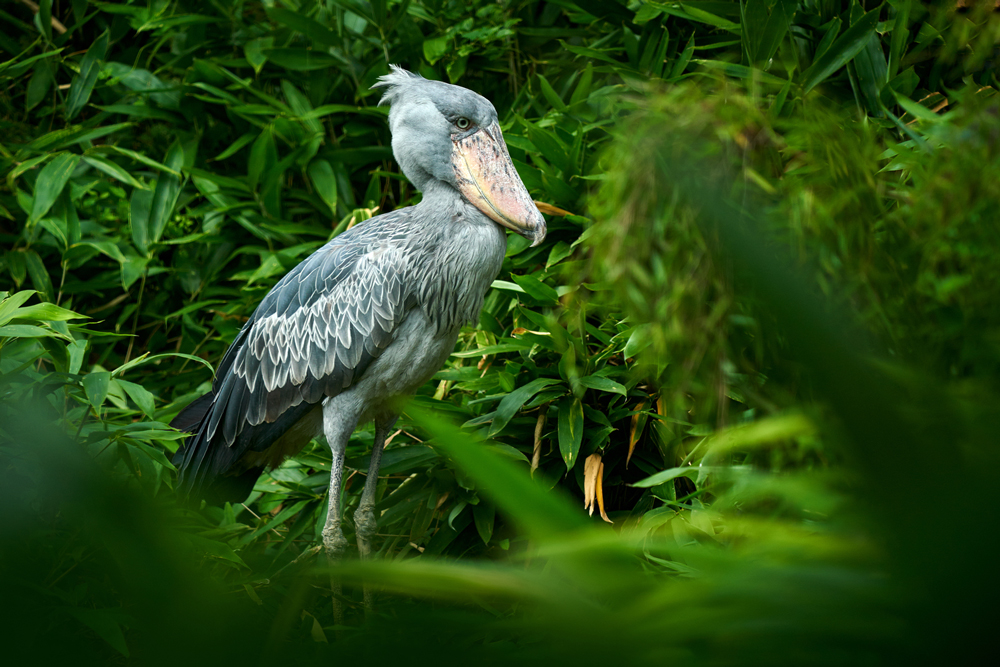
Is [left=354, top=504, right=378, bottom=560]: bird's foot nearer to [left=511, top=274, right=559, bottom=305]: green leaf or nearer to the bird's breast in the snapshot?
the bird's breast

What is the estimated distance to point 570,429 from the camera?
5.55 ft

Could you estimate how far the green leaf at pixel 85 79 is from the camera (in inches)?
104

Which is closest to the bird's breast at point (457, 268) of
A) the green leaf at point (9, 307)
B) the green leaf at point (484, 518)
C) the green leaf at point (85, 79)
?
the green leaf at point (484, 518)

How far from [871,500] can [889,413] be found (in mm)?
34

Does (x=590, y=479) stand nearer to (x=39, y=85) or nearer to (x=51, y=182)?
(x=51, y=182)

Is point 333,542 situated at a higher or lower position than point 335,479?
lower

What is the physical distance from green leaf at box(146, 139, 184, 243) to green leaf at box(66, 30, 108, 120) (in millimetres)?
370

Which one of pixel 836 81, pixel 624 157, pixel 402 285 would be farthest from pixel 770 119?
pixel 836 81

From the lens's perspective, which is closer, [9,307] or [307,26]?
[9,307]

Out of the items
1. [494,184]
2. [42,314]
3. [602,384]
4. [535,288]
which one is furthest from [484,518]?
[42,314]

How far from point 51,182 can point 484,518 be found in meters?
1.82

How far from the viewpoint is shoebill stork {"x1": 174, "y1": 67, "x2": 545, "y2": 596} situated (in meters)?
1.58

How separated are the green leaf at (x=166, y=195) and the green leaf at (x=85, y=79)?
37 centimetres

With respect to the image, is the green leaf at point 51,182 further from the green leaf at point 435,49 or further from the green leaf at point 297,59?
the green leaf at point 435,49
